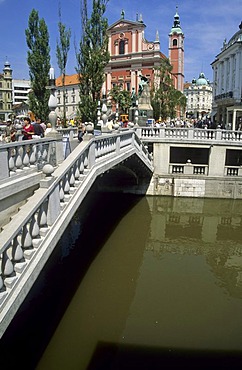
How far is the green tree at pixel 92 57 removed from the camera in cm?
2098

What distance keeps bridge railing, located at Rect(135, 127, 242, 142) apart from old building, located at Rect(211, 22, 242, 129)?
1144cm

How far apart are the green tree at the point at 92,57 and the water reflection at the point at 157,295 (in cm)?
1011

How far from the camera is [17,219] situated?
14.6 feet

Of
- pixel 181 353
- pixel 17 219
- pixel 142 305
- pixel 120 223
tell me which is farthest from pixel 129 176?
pixel 17 219

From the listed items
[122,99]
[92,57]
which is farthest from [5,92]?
[92,57]

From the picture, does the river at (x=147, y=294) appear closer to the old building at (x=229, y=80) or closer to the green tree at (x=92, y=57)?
the green tree at (x=92, y=57)

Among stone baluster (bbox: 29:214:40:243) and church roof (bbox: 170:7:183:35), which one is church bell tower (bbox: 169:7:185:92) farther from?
stone baluster (bbox: 29:214:40:243)

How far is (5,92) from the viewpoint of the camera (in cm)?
7331

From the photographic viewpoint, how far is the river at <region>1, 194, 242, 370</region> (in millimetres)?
6594

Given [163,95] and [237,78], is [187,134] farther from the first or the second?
[237,78]

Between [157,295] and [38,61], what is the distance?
20.7m

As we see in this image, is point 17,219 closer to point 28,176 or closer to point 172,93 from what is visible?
point 28,176

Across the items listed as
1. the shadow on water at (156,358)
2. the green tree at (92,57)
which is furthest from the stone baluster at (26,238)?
the green tree at (92,57)

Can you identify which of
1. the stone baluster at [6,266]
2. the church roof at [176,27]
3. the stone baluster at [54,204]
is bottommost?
the stone baluster at [6,266]
